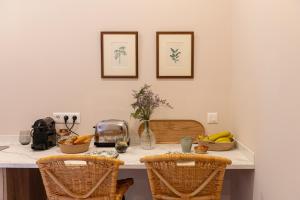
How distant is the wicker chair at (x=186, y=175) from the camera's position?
1.57 meters

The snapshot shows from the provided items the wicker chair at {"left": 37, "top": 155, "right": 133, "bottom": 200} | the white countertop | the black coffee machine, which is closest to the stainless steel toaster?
the white countertop

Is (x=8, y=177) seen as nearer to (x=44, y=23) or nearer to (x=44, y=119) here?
(x=44, y=119)

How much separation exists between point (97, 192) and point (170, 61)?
1.31 meters

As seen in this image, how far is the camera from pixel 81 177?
165 centimetres

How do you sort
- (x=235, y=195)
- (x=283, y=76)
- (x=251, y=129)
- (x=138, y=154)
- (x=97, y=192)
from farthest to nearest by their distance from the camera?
1. (x=235, y=195)
2. (x=138, y=154)
3. (x=251, y=129)
4. (x=97, y=192)
5. (x=283, y=76)

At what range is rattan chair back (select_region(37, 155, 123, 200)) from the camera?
1.62 m

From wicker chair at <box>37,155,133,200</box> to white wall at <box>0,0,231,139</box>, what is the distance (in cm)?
100

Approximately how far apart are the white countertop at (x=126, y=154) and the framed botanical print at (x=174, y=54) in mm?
622

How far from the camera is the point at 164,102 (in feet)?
8.63

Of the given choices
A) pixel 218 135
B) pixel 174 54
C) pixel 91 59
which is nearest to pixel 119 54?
pixel 91 59

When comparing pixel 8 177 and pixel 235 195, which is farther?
pixel 235 195

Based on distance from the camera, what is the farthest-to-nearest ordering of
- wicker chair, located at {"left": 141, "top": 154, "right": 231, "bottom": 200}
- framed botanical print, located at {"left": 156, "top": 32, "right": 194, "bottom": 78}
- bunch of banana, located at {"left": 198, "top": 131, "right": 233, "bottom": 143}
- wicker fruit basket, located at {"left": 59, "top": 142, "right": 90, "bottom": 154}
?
framed botanical print, located at {"left": 156, "top": 32, "right": 194, "bottom": 78} → bunch of banana, located at {"left": 198, "top": 131, "right": 233, "bottom": 143} → wicker fruit basket, located at {"left": 59, "top": 142, "right": 90, "bottom": 154} → wicker chair, located at {"left": 141, "top": 154, "right": 231, "bottom": 200}

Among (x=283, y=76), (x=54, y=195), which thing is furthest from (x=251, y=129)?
(x=54, y=195)

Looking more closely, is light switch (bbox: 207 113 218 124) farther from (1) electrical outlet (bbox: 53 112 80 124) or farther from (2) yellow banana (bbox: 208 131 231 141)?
(1) electrical outlet (bbox: 53 112 80 124)
